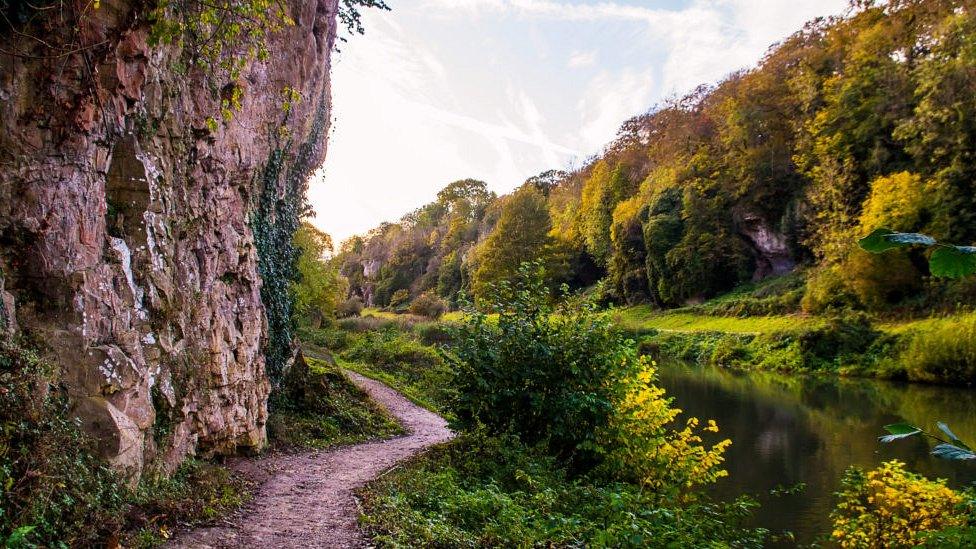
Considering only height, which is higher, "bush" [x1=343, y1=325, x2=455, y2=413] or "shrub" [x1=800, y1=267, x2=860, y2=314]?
"shrub" [x1=800, y1=267, x2=860, y2=314]

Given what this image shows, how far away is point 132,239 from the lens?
759 centimetres

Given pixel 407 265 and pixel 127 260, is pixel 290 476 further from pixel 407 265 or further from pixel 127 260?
pixel 407 265

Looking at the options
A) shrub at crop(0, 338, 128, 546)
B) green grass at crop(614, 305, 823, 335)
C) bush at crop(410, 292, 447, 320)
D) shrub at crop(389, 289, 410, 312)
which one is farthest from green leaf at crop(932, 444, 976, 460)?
shrub at crop(389, 289, 410, 312)

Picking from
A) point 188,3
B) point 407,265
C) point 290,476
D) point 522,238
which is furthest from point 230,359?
point 407,265

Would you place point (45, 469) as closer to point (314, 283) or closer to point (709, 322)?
point (314, 283)

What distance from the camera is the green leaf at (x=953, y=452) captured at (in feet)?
6.28

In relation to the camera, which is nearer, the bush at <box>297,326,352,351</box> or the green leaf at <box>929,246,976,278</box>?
the green leaf at <box>929,246,976,278</box>

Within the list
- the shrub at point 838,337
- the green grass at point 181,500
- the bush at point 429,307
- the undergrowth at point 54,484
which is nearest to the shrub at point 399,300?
the bush at point 429,307

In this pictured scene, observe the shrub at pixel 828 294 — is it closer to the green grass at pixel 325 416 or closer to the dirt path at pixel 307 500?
the green grass at pixel 325 416

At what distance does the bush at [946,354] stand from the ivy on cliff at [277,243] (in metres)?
23.5

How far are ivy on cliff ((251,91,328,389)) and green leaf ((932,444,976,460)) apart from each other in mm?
11719

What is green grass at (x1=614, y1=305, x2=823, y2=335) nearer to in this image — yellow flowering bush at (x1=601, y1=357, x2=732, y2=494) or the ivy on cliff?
yellow flowering bush at (x1=601, y1=357, x2=732, y2=494)

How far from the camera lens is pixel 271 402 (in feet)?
43.3

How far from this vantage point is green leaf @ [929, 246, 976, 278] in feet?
5.08
